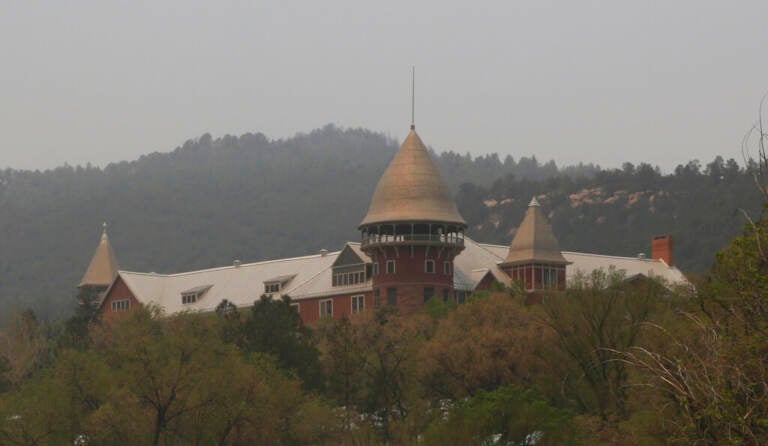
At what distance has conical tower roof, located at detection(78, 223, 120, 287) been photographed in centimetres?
12325

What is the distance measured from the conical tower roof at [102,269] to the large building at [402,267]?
5.21ft

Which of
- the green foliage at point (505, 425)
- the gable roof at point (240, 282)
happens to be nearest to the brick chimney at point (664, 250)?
the gable roof at point (240, 282)

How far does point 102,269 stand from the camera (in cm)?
12431

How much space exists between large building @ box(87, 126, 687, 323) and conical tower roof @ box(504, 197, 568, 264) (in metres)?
0.06

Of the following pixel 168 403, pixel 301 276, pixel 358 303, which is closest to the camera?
pixel 168 403

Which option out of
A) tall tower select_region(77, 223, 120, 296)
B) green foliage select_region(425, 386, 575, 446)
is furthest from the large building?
green foliage select_region(425, 386, 575, 446)

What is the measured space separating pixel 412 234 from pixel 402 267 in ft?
6.74

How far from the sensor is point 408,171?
9469cm

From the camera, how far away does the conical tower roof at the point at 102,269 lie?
12325 centimetres

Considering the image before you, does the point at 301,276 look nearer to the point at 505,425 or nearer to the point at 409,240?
the point at 409,240

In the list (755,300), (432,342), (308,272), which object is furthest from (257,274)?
(755,300)

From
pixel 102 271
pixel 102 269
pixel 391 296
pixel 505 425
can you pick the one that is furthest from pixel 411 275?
pixel 505 425

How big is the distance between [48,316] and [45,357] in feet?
300

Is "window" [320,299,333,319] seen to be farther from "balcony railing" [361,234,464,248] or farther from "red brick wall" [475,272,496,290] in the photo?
"red brick wall" [475,272,496,290]
